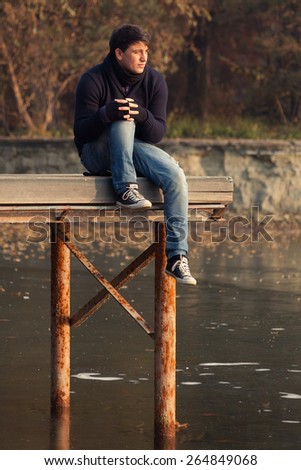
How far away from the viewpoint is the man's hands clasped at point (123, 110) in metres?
9.44

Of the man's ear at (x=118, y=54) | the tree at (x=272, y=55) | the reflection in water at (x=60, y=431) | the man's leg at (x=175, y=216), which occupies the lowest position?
the reflection in water at (x=60, y=431)

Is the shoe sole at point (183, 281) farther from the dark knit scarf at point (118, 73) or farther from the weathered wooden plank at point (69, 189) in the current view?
the dark knit scarf at point (118, 73)

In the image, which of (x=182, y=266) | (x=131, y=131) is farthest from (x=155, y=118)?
(x=182, y=266)

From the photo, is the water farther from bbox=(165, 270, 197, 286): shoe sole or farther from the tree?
the tree

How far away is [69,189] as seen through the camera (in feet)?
31.1

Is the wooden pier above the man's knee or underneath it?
underneath

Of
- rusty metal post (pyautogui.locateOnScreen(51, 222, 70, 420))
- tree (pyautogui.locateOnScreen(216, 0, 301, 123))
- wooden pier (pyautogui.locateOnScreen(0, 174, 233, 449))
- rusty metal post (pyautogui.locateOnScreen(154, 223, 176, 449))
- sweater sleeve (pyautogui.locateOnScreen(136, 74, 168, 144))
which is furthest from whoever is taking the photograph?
tree (pyautogui.locateOnScreen(216, 0, 301, 123))

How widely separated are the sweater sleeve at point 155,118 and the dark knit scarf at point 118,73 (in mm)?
168

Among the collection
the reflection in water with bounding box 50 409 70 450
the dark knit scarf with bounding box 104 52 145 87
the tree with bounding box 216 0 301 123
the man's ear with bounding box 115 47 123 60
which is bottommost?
the reflection in water with bounding box 50 409 70 450

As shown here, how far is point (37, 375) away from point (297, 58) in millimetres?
18323

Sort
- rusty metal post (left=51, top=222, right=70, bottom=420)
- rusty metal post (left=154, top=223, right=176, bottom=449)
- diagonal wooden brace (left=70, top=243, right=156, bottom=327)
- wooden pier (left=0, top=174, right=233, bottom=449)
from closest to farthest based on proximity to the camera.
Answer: wooden pier (left=0, top=174, right=233, bottom=449)
rusty metal post (left=154, top=223, right=176, bottom=449)
diagonal wooden brace (left=70, top=243, right=156, bottom=327)
rusty metal post (left=51, top=222, right=70, bottom=420)

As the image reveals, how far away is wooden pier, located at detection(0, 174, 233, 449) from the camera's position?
9438 millimetres

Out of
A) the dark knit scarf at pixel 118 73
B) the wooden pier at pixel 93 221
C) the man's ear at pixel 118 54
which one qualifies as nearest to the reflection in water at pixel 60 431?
the wooden pier at pixel 93 221

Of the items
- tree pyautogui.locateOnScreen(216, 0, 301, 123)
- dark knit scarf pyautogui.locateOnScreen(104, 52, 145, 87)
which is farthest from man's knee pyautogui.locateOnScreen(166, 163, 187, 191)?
tree pyautogui.locateOnScreen(216, 0, 301, 123)
